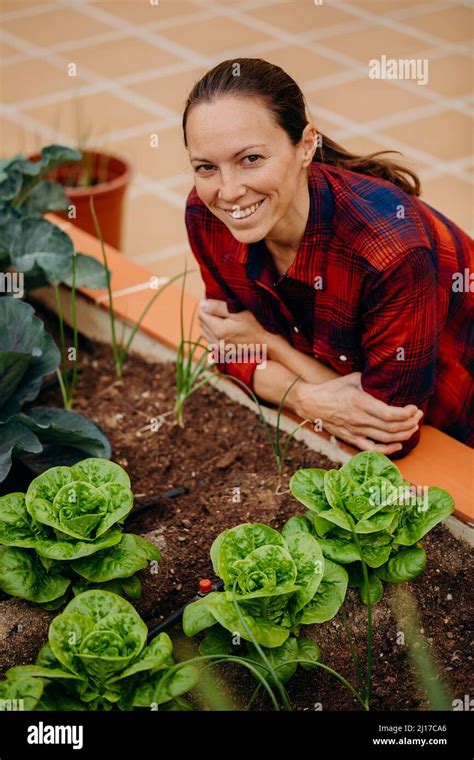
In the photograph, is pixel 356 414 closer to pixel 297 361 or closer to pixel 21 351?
pixel 297 361

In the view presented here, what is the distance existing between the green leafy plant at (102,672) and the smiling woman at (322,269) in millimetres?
754

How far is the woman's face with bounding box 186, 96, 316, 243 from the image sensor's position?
75.4 inches

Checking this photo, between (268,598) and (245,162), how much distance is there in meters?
0.79

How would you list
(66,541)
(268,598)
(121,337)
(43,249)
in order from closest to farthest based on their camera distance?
(268,598), (66,541), (43,249), (121,337)

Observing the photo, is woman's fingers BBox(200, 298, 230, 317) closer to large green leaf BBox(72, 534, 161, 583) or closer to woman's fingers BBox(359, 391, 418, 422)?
woman's fingers BBox(359, 391, 418, 422)

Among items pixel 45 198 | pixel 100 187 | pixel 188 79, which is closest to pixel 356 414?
pixel 45 198

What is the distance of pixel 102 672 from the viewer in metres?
1.67

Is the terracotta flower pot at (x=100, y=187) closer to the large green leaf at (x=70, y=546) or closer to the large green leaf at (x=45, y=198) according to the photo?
the large green leaf at (x=45, y=198)

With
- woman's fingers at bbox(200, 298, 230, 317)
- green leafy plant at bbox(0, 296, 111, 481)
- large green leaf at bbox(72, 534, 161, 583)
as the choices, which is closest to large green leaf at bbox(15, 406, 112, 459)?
green leafy plant at bbox(0, 296, 111, 481)

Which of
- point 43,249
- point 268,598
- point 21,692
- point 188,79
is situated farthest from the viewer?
point 188,79

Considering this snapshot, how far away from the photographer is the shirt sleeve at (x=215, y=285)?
2.42m

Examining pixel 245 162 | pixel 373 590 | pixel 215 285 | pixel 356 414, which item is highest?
pixel 245 162
